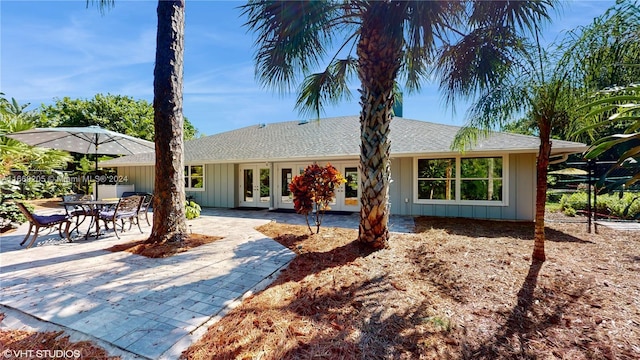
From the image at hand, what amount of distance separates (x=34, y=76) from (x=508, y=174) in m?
19.4

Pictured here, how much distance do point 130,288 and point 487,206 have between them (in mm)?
10846

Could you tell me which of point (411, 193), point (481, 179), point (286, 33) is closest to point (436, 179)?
point (411, 193)

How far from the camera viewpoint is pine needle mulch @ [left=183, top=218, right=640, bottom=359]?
8.30ft

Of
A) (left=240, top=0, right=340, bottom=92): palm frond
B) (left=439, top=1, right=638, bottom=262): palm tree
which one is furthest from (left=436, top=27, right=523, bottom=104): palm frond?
(left=240, top=0, right=340, bottom=92): palm frond

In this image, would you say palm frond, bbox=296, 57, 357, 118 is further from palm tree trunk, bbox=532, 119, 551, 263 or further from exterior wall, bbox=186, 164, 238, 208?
exterior wall, bbox=186, 164, 238, 208

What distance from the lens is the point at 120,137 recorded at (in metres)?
8.82

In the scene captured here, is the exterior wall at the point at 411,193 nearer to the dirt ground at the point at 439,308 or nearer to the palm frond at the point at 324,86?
the dirt ground at the point at 439,308

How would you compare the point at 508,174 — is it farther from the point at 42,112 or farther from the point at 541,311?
the point at 42,112

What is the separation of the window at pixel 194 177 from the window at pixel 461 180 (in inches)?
439

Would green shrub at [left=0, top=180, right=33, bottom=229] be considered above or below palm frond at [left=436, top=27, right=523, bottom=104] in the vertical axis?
below

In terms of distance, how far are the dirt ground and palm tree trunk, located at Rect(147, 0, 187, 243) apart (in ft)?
10.4

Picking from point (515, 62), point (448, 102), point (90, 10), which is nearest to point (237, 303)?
point (448, 102)

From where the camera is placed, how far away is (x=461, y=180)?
10188 millimetres

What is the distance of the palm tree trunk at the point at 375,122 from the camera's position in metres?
5.09
